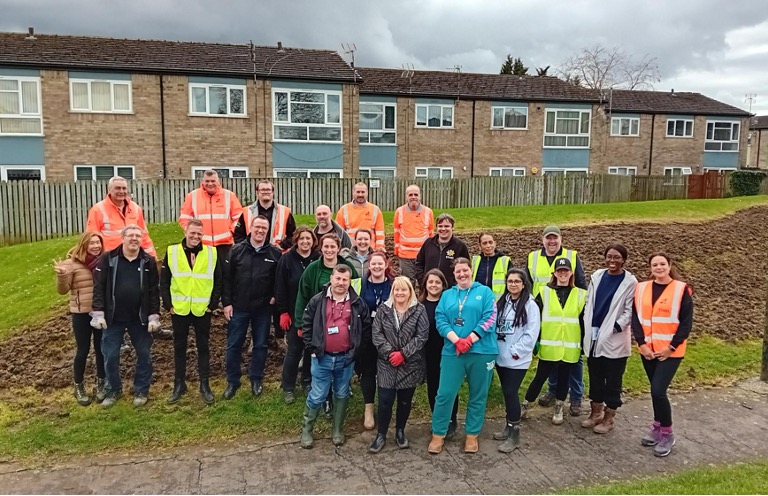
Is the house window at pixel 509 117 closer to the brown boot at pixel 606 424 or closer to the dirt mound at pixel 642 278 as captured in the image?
the dirt mound at pixel 642 278

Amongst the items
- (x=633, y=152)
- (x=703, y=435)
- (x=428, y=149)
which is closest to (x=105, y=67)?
(x=428, y=149)

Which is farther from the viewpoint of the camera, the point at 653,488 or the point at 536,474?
the point at 536,474

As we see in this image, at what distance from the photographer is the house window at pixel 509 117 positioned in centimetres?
3016

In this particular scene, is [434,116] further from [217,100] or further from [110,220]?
[110,220]

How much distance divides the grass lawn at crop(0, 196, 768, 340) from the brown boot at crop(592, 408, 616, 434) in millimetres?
8151

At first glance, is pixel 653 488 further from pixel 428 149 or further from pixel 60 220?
pixel 428 149

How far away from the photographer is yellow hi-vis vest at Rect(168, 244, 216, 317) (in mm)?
6348

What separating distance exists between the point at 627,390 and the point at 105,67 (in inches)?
841

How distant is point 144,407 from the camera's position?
6.49 m

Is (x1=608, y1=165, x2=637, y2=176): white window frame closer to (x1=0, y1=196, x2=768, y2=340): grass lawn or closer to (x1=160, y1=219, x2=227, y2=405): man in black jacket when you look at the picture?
(x1=0, y1=196, x2=768, y2=340): grass lawn

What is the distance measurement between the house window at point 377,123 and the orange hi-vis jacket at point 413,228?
2043 cm

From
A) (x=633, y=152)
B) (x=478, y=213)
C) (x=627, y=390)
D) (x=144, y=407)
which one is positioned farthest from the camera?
(x=633, y=152)

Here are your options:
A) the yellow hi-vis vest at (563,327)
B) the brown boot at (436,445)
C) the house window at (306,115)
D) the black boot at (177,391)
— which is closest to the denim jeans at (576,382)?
the yellow hi-vis vest at (563,327)

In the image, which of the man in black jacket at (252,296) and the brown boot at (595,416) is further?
the man in black jacket at (252,296)
